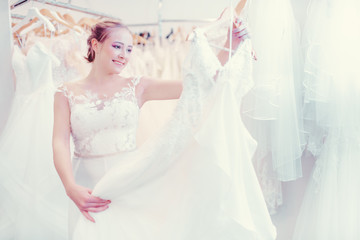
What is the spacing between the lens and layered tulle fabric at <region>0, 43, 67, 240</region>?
4.87 ft

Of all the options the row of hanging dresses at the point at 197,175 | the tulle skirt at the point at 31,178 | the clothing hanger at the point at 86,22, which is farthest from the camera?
the clothing hanger at the point at 86,22

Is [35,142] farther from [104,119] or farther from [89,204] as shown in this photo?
[89,204]

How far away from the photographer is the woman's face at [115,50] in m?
1.21

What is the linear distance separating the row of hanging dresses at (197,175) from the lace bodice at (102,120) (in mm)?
228

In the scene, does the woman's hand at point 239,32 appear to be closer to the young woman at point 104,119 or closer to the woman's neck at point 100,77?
the young woman at point 104,119

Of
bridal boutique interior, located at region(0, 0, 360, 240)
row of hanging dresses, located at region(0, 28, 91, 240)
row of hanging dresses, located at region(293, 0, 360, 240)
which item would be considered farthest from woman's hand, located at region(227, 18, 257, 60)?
row of hanging dresses, located at region(0, 28, 91, 240)

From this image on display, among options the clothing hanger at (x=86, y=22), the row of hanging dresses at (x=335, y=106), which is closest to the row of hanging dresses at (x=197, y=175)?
the row of hanging dresses at (x=335, y=106)

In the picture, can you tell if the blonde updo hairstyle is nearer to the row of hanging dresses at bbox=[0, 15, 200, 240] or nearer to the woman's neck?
the woman's neck

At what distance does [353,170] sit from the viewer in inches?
54.7

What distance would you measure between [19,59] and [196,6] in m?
1.06

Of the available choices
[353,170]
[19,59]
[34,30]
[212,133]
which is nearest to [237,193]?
[212,133]

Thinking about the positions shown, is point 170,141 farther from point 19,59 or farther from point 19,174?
point 19,59

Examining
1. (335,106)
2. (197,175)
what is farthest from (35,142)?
(335,106)

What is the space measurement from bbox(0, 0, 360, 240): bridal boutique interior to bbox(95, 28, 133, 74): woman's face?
40 centimetres
